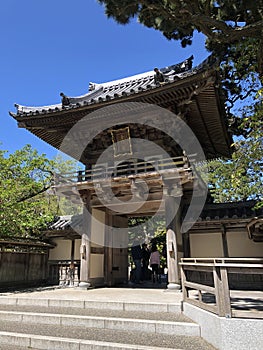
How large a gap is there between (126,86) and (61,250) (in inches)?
335

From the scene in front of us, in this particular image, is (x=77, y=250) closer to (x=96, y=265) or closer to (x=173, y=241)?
(x=96, y=265)

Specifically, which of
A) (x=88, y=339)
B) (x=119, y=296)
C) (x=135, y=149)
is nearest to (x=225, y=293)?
(x=88, y=339)

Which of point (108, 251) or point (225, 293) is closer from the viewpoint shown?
point (225, 293)

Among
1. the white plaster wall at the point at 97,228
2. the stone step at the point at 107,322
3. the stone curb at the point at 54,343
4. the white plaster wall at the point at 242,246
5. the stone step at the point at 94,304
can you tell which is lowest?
the stone curb at the point at 54,343

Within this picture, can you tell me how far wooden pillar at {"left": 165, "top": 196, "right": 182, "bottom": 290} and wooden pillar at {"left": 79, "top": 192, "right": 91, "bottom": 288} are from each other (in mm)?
2951

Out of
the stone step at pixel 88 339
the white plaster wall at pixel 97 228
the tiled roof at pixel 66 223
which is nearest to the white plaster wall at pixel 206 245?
the white plaster wall at pixel 97 228

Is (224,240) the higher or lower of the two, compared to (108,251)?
higher

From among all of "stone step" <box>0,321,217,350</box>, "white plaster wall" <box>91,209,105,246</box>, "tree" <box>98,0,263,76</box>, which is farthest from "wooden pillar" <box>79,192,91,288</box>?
"tree" <box>98,0,263,76</box>

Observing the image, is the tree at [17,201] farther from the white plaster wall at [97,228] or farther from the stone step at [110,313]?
the stone step at [110,313]

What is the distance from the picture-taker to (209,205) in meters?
10.7

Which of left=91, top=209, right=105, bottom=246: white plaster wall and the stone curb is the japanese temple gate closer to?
left=91, top=209, right=105, bottom=246: white plaster wall

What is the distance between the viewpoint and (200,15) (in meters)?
5.64

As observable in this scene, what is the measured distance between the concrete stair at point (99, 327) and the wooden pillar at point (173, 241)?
2474 millimetres

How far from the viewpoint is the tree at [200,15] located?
223 inches
